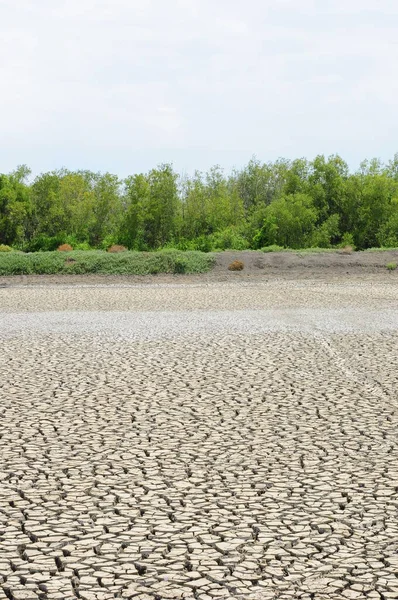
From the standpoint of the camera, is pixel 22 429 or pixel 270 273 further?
pixel 270 273

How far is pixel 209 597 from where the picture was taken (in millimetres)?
3629

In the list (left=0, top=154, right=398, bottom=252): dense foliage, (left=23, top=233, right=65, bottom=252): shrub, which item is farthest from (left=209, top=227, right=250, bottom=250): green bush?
(left=23, top=233, right=65, bottom=252): shrub

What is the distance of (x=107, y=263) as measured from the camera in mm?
39125

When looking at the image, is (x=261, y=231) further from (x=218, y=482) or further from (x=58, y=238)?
(x=218, y=482)

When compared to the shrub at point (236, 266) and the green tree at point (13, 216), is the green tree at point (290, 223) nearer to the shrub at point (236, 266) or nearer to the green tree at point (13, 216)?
the shrub at point (236, 266)

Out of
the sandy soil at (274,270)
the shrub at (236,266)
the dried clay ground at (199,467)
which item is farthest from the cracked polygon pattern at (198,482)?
the shrub at (236,266)

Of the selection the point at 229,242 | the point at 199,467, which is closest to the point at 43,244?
the point at 229,242

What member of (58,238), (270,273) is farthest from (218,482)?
(58,238)

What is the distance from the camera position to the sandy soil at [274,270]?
35.8 m

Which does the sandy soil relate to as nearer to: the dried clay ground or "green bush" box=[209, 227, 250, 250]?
"green bush" box=[209, 227, 250, 250]

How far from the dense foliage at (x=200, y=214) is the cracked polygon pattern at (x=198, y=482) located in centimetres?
4259

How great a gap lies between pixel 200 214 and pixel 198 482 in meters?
58.4

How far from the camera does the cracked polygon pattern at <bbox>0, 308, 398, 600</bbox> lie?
3883 mm

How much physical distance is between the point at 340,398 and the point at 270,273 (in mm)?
29743
